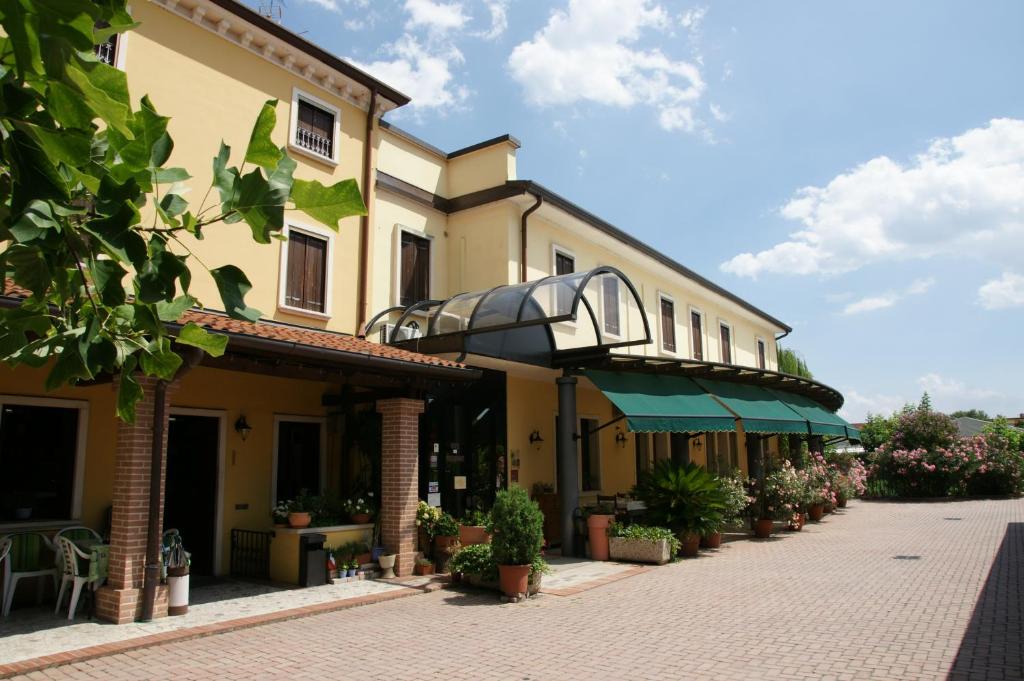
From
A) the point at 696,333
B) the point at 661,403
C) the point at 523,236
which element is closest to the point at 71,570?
the point at 661,403

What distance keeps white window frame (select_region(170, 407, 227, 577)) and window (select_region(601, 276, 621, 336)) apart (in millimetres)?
7325

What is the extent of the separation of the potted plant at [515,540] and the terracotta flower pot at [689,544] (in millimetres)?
4461

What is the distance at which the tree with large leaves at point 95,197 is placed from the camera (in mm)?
1860

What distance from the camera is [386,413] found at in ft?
36.4

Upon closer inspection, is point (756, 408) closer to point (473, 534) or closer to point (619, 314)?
point (619, 314)

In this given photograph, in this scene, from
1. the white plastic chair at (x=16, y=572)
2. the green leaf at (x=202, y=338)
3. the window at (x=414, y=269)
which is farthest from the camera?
the window at (x=414, y=269)

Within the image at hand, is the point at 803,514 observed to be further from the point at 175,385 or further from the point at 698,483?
the point at 175,385

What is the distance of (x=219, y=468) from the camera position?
10.9m

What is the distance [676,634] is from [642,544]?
4815 mm

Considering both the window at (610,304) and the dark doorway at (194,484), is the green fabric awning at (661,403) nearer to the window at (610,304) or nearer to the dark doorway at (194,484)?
the window at (610,304)

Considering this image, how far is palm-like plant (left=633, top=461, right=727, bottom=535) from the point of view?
12938 millimetres

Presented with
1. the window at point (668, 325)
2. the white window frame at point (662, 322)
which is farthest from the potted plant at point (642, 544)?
the window at point (668, 325)

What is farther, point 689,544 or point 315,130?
point 689,544

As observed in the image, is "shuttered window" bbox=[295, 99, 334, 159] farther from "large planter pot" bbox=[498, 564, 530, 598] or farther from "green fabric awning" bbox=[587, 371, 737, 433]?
"large planter pot" bbox=[498, 564, 530, 598]
